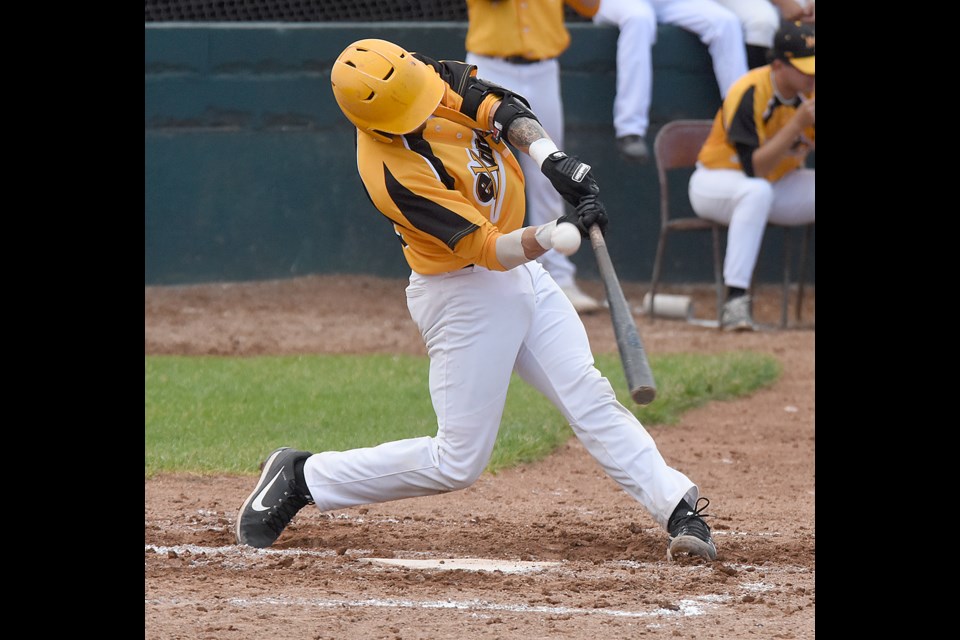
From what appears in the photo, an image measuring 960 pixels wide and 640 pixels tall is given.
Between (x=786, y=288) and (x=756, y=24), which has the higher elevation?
(x=756, y=24)

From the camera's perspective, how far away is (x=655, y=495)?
4.45 metres

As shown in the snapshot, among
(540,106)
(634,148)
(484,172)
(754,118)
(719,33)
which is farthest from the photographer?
(719,33)

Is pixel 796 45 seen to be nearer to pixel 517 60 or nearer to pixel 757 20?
pixel 757 20

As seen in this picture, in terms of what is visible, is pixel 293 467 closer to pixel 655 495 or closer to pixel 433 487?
pixel 433 487

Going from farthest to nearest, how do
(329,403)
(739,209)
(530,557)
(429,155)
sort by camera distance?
(739,209) < (329,403) < (530,557) < (429,155)

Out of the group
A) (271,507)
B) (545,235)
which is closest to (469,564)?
(271,507)

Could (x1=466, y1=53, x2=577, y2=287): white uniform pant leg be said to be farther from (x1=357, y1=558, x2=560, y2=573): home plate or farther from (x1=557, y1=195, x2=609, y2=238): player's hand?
(x1=557, y1=195, x2=609, y2=238): player's hand

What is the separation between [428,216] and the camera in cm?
428

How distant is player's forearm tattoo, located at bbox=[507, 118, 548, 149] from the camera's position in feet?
14.5

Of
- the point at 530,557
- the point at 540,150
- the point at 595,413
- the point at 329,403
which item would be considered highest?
the point at 540,150

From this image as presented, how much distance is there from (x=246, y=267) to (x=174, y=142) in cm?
107

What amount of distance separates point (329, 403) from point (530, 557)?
2773mm

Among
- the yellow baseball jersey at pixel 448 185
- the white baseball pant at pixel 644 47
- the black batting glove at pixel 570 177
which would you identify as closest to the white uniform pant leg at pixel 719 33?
the white baseball pant at pixel 644 47

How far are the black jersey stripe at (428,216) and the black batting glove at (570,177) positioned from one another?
30 centimetres
